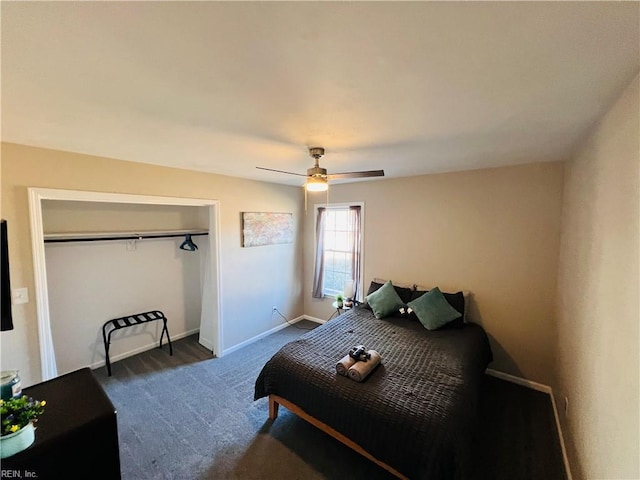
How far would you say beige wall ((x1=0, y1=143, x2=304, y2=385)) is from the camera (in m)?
2.13

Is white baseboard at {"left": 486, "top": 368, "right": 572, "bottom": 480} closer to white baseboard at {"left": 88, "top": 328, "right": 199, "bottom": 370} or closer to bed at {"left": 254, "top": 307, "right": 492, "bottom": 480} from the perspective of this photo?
bed at {"left": 254, "top": 307, "right": 492, "bottom": 480}

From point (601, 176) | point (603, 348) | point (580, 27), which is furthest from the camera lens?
point (601, 176)

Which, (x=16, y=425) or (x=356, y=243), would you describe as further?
(x=356, y=243)

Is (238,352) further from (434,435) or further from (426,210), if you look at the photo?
(426,210)

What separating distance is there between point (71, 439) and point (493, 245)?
378 cm

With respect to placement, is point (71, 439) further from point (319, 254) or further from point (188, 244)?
point (319, 254)

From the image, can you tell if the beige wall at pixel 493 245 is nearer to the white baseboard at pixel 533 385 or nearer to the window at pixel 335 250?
the white baseboard at pixel 533 385

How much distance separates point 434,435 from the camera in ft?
5.38

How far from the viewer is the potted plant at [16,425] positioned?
1.05 meters

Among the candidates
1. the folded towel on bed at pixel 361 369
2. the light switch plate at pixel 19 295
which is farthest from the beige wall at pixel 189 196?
the folded towel on bed at pixel 361 369

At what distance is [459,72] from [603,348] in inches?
61.4

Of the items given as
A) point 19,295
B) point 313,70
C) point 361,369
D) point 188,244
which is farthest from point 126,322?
point 313,70

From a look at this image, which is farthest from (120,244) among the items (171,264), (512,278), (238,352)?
(512,278)

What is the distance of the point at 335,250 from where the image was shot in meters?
4.54
